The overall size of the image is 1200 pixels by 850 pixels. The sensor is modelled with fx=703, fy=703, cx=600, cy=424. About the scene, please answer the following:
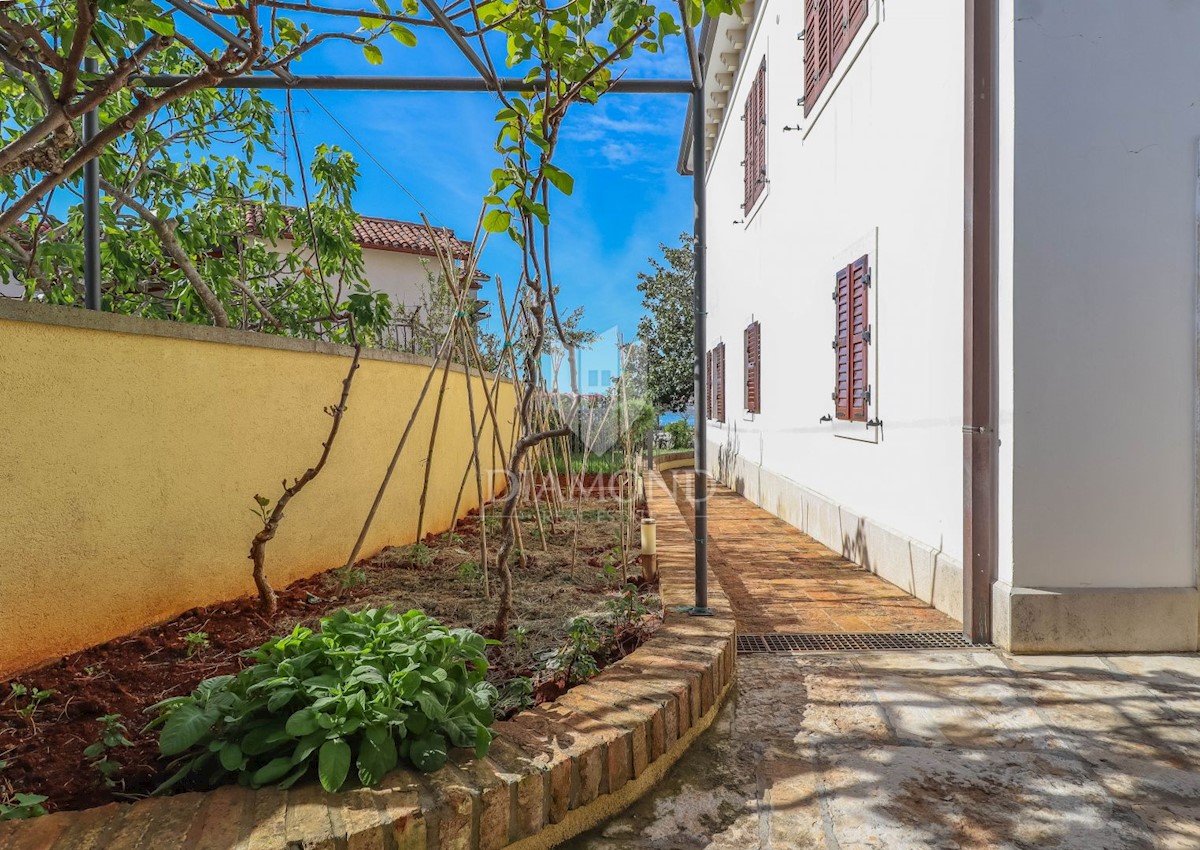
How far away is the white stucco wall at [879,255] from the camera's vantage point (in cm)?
332

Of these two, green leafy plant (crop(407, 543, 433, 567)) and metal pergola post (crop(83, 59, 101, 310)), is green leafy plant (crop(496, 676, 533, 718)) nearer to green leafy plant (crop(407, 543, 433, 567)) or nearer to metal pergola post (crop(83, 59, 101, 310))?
green leafy plant (crop(407, 543, 433, 567))

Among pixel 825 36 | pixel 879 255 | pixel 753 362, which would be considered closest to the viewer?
pixel 879 255

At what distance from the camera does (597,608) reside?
9.48 ft

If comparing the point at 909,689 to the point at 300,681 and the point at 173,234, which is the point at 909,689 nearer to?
the point at 300,681

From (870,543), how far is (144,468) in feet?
12.6

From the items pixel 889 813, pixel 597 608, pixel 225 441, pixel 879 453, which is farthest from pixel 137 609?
pixel 879 453

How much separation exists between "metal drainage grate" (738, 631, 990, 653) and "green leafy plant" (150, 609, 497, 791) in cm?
162

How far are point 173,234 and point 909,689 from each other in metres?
4.63

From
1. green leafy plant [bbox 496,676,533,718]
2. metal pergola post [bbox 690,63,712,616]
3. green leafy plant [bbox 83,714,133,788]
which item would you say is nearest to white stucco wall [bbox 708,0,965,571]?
metal pergola post [bbox 690,63,712,616]

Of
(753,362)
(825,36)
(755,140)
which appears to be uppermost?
(755,140)

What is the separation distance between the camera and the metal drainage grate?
2934mm

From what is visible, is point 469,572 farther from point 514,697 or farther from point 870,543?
point 870,543

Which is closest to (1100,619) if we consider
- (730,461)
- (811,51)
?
(811,51)

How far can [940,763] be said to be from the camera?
6.43 feet
